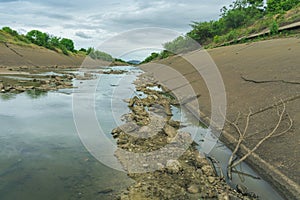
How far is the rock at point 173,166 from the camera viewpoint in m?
4.15

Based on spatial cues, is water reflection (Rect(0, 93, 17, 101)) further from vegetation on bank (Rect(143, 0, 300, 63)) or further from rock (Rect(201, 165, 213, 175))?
vegetation on bank (Rect(143, 0, 300, 63))

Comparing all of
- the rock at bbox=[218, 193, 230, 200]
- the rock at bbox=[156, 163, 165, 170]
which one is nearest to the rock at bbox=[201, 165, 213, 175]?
the rock at bbox=[218, 193, 230, 200]

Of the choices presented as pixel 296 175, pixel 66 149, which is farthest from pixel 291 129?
pixel 66 149

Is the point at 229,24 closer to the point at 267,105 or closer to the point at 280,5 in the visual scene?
the point at 280,5

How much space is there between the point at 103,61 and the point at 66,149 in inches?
2099

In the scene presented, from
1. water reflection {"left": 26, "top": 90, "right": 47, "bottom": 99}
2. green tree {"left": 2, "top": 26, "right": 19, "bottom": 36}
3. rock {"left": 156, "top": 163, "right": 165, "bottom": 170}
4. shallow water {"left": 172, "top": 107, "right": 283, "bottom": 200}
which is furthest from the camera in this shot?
green tree {"left": 2, "top": 26, "right": 19, "bottom": 36}

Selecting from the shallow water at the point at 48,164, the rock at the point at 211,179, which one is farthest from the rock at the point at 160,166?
the rock at the point at 211,179

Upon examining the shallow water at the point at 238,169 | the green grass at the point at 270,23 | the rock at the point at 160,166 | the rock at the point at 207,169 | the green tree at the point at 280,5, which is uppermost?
the green tree at the point at 280,5

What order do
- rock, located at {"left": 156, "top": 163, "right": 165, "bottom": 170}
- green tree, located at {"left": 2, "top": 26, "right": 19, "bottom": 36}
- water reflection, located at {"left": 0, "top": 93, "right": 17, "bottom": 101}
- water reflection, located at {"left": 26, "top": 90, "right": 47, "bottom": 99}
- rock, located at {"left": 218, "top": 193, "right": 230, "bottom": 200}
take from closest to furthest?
rock, located at {"left": 218, "top": 193, "right": 230, "bottom": 200} < rock, located at {"left": 156, "top": 163, "right": 165, "bottom": 170} < water reflection, located at {"left": 0, "top": 93, "right": 17, "bottom": 101} < water reflection, located at {"left": 26, "top": 90, "right": 47, "bottom": 99} < green tree, located at {"left": 2, "top": 26, "right": 19, "bottom": 36}

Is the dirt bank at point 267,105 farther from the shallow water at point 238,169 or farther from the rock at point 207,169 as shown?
the rock at point 207,169

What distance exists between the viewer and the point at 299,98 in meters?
5.99

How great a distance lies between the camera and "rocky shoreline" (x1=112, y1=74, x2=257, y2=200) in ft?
11.8

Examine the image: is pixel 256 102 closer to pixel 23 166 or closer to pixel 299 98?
pixel 299 98

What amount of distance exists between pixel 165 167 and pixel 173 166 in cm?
15
